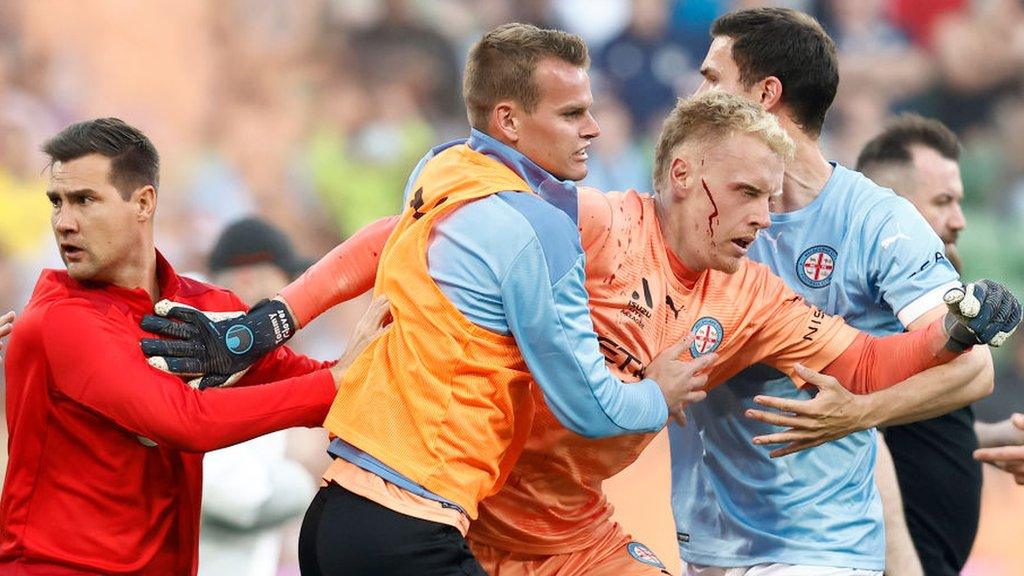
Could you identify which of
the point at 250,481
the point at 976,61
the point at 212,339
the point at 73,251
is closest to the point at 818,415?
the point at 212,339

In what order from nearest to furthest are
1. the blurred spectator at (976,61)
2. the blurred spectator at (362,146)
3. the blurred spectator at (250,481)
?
the blurred spectator at (250,481)
the blurred spectator at (362,146)
the blurred spectator at (976,61)

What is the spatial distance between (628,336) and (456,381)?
26.2 inches

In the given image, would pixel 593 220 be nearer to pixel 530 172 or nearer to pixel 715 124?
pixel 530 172

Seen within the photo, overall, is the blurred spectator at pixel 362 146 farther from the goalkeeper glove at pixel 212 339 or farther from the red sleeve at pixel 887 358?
the red sleeve at pixel 887 358

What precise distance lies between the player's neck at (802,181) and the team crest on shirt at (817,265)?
0.53 feet

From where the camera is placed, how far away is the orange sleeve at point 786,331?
12.4 ft

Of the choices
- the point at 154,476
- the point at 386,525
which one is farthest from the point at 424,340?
the point at 154,476

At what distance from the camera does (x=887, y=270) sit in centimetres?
396

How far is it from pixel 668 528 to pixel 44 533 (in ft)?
14.8

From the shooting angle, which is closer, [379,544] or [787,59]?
[379,544]

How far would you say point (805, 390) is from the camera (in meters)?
3.97

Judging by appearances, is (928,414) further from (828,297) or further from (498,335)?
(498,335)

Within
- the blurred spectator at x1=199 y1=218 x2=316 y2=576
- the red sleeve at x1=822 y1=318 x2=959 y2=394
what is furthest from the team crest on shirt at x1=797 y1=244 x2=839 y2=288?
the blurred spectator at x1=199 y1=218 x2=316 y2=576


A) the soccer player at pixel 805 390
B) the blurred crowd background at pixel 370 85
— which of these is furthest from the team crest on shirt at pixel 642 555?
the blurred crowd background at pixel 370 85
